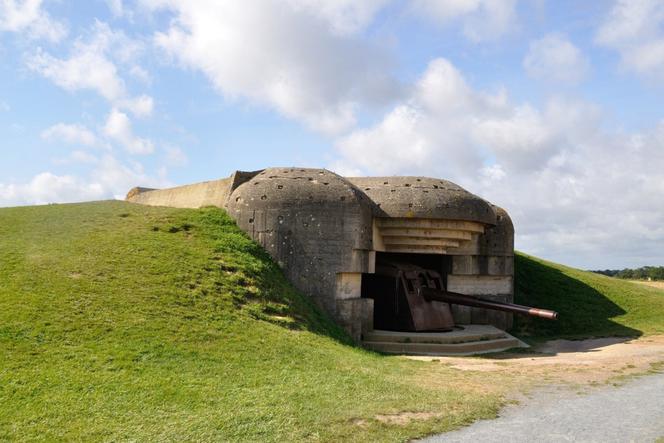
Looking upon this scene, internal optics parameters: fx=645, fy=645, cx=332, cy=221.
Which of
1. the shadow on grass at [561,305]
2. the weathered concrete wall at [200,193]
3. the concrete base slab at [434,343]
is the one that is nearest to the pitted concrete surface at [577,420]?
the concrete base slab at [434,343]

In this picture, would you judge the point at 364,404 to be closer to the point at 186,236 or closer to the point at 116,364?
the point at 116,364

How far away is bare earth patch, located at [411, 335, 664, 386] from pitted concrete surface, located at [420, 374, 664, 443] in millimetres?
1014

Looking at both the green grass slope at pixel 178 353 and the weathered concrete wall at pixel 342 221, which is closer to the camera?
the green grass slope at pixel 178 353

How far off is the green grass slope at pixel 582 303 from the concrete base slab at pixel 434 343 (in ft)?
9.83

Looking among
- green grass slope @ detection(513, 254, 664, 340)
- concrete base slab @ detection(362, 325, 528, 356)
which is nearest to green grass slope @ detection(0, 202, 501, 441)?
concrete base slab @ detection(362, 325, 528, 356)

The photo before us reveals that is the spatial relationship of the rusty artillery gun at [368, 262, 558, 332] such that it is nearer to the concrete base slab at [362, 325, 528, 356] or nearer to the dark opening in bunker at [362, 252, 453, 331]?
the dark opening in bunker at [362, 252, 453, 331]

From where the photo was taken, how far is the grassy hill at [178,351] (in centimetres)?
598

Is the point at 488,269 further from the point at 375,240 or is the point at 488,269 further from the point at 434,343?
the point at 434,343

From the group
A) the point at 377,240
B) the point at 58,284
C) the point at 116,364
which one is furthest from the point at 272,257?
the point at 116,364

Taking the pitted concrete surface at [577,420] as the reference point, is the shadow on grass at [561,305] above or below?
above

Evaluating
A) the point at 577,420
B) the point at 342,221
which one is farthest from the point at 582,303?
the point at 577,420

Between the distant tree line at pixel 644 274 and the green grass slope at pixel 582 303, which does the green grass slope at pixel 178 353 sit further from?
the distant tree line at pixel 644 274

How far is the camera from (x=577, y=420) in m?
6.58

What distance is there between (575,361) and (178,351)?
7.27 m
